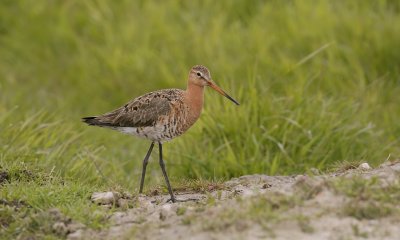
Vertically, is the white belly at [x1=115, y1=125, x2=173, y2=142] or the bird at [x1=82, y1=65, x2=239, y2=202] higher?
the bird at [x1=82, y1=65, x2=239, y2=202]

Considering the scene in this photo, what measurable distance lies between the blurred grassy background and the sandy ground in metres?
1.95

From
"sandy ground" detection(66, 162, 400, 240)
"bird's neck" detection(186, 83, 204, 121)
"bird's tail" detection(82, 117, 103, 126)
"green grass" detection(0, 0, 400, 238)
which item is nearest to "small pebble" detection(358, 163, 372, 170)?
"sandy ground" detection(66, 162, 400, 240)

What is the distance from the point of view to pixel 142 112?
7.67 metres

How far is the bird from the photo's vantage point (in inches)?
297

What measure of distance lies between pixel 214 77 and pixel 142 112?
304 cm

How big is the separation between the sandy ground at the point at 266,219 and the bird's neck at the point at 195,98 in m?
1.45

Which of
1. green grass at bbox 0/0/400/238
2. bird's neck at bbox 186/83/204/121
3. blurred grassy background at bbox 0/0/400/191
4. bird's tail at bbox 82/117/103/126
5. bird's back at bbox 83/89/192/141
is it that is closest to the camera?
bird's back at bbox 83/89/192/141

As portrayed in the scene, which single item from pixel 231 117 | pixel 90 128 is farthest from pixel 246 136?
pixel 90 128

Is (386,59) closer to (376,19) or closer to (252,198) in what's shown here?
(376,19)

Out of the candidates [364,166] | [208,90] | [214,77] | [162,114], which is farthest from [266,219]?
[214,77]

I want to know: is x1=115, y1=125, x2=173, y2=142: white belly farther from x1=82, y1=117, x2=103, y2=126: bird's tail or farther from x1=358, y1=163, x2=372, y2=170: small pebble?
x1=358, y1=163, x2=372, y2=170: small pebble

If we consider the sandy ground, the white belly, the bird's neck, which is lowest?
the sandy ground

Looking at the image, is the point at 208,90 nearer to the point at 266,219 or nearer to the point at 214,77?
the point at 214,77

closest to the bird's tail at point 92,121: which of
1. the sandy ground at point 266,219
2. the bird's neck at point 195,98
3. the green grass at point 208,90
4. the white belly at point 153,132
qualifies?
the white belly at point 153,132
